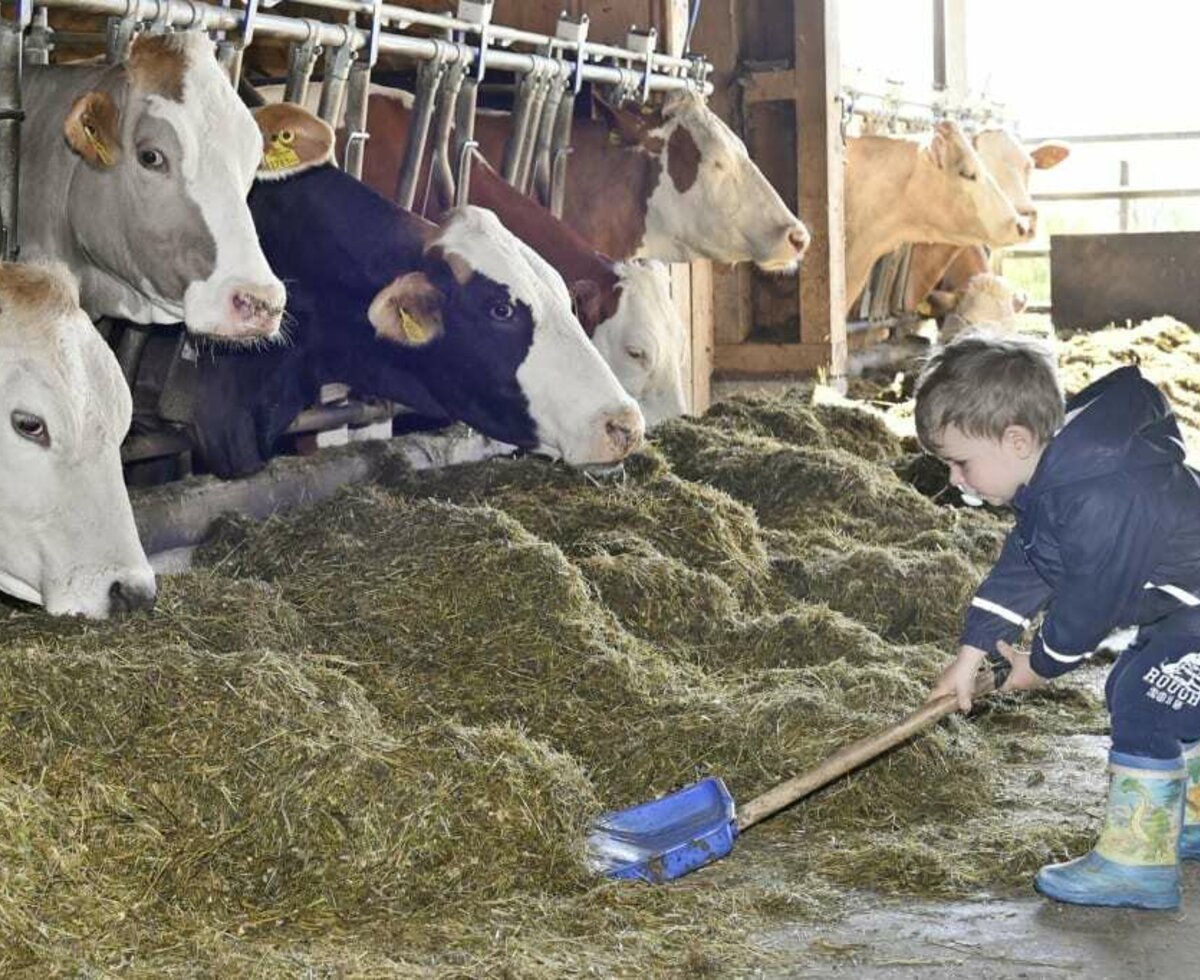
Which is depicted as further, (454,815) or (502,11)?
(502,11)

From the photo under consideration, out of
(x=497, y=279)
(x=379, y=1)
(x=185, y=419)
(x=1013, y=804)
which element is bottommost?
(x=1013, y=804)

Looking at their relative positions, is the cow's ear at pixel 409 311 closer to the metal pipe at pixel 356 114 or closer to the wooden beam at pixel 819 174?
the metal pipe at pixel 356 114

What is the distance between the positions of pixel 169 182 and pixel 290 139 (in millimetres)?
913

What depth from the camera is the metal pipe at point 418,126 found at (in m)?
7.20

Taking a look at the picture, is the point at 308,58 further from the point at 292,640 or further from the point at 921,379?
the point at 921,379

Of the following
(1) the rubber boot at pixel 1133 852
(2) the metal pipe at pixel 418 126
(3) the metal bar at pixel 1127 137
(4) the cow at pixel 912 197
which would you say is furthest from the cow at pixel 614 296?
(3) the metal bar at pixel 1127 137

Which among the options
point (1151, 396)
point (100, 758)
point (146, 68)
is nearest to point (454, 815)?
point (100, 758)

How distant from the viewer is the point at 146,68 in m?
5.36

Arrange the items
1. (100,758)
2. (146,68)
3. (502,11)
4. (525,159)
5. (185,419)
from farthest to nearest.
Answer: (502,11), (525,159), (185,419), (146,68), (100,758)

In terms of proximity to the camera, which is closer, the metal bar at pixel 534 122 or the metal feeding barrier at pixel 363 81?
the metal feeding barrier at pixel 363 81

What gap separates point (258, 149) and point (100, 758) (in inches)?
98.2

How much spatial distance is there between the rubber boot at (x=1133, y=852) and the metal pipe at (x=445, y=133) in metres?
4.30

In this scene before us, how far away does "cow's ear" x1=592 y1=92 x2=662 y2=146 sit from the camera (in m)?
9.00

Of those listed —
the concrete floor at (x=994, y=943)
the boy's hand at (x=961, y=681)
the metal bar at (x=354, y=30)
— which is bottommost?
the concrete floor at (x=994, y=943)
